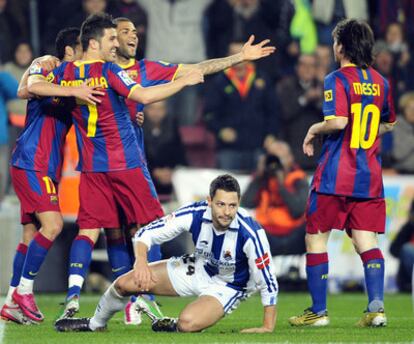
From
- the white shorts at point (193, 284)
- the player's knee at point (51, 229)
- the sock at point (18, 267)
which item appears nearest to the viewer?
the white shorts at point (193, 284)

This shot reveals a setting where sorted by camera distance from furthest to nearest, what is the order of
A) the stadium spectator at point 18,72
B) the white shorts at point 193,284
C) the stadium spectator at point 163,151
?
the stadium spectator at point 18,72 → the stadium spectator at point 163,151 → the white shorts at point 193,284

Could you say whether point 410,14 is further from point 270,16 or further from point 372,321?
point 372,321

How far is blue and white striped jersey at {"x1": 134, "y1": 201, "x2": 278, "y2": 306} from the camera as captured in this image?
8.23 m

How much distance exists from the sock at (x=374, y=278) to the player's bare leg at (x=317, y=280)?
29 centimetres

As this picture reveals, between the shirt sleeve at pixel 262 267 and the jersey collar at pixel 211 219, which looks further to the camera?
the jersey collar at pixel 211 219

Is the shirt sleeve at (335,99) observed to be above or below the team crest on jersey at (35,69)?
below

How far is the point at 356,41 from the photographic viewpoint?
920cm

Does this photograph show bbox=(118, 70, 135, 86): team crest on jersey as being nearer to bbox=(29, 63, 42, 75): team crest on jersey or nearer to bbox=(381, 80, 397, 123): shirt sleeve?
bbox=(29, 63, 42, 75): team crest on jersey

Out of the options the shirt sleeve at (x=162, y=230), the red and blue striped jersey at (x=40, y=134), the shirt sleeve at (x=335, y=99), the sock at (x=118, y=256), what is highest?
the shirt sleeve at (x=335, y=99)

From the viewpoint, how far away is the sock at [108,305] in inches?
327

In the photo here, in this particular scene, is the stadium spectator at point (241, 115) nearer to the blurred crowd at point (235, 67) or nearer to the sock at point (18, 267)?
the blurred crowd at point (235, 67)

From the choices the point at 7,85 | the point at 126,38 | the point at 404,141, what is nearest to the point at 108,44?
the point at 126,38

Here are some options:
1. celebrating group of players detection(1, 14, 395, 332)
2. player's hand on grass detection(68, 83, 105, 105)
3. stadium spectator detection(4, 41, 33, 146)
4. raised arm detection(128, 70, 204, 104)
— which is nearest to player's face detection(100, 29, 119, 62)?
celebrating group of players detection(1, 14, 395, 332)

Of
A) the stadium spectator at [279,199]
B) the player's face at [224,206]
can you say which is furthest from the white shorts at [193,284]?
the stadium spectator at [279,199]
